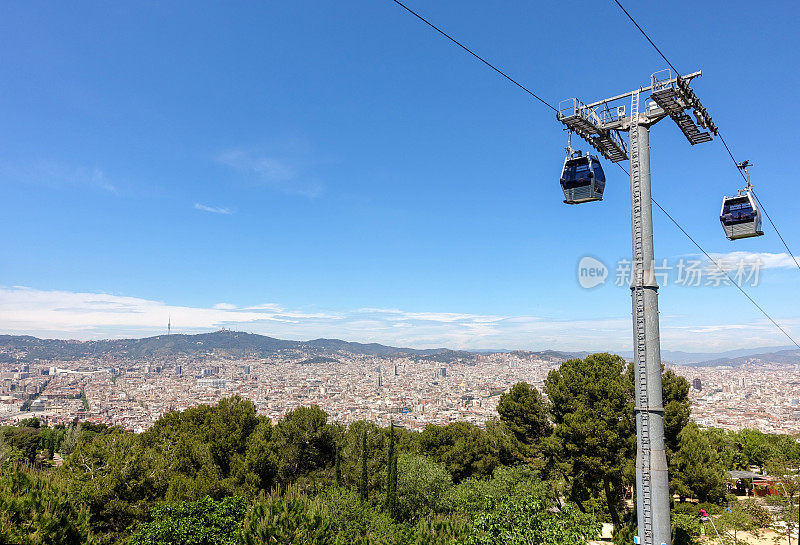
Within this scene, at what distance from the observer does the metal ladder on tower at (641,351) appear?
5.15 meters

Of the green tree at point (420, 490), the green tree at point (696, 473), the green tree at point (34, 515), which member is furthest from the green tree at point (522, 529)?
the green tree at point (696, 473)

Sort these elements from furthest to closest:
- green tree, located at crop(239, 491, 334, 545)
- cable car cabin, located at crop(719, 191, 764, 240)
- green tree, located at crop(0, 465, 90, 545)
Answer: green tree, located at crop(239, 491, 334, 545)
cable car cabin, located at crop(719, 191, 764, 240)
green tree, located at crop(0, 465, 90, 545)

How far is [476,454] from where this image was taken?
2159 centimetres

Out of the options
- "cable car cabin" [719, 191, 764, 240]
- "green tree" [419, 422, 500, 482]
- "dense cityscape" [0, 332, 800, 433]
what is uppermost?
"cable car cabin" [719, 191, 764, 240]

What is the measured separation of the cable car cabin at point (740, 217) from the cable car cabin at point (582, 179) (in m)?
2.39

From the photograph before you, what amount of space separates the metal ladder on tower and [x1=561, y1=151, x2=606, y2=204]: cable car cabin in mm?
883

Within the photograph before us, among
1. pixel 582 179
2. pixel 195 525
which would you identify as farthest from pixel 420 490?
pixel 582 179

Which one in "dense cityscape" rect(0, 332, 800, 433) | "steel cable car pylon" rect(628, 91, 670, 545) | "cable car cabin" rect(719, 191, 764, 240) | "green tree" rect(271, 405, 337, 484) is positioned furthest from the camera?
"dense cityscape" rect(0, 332, 800, 433)

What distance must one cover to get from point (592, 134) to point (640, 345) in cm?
323

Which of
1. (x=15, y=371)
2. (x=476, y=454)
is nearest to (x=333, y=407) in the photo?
(x=476, y=454)

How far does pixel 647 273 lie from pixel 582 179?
6.59ft

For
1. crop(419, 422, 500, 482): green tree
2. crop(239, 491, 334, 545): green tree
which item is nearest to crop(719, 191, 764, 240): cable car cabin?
crop(239, 491, 334, 545): green tree

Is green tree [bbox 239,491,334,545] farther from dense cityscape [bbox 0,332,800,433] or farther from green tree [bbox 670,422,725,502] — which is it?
dense cityscape [bbox 0,332,800,433]

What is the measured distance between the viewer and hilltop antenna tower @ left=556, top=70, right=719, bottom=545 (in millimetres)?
5117
